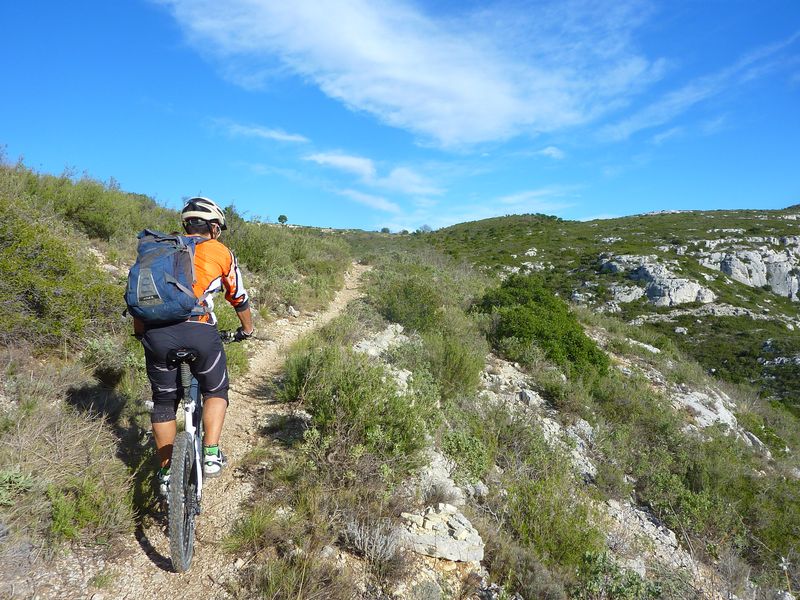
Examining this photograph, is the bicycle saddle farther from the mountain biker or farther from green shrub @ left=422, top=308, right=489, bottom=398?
green shrub @ left=422, top=308, right=489, bottom=398

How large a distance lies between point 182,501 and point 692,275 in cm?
3813

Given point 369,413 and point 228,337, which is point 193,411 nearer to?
point 228,337

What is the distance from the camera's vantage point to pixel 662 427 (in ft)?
26.0

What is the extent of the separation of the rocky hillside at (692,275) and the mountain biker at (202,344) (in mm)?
22394

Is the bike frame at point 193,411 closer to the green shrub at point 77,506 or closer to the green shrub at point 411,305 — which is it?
the green shrub at point 77,506

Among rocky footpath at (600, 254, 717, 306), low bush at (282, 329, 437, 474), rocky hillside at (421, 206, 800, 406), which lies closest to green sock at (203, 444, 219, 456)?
low bush at (282, 329, 437, 474)

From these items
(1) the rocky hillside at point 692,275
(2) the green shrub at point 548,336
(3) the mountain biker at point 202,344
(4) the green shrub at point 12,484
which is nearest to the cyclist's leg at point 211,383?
(3) the mountain biker at point 202,344

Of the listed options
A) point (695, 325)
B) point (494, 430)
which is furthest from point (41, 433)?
point (695, 325)

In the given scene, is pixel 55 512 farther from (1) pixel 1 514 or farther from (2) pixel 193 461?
(2) pixel 193 461

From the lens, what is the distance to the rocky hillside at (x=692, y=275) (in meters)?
23.0

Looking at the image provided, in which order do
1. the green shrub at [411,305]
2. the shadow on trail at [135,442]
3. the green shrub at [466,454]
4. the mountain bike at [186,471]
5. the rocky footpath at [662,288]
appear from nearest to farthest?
1. the mountain bike at [186,471]
2. the shadow on trail at [135,442]
3. the green shrub at [466,454]
4. the green shrub at [411,305]
5. the rocky footpath at [662,288]

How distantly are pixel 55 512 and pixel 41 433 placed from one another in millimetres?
828

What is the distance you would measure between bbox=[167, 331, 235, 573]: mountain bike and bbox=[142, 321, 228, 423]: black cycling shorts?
0.04 m

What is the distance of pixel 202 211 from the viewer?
115 inches
